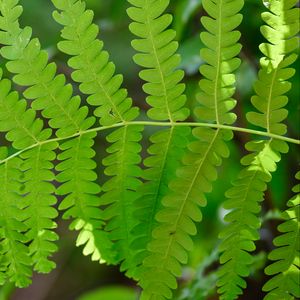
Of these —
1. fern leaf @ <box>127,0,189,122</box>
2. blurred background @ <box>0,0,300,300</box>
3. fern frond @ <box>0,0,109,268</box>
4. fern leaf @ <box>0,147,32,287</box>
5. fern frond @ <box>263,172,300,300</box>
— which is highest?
blurred background @ <box>0,0,300,300</box>

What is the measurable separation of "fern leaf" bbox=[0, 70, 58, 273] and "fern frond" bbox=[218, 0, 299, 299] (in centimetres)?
24

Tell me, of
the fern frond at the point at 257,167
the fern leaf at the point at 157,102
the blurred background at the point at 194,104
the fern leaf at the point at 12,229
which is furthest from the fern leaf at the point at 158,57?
the blurred background at the point at 194,104

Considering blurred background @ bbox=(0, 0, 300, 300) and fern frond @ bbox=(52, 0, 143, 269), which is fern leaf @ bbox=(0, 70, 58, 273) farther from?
blurred background @ bbox=(0, 0, 300, 300)

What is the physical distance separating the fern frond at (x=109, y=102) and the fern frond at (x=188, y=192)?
0.08 m

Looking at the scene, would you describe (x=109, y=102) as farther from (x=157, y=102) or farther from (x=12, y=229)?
(x=12, y=229)

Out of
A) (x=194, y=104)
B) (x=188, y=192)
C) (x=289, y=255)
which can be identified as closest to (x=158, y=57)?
(x=188, y=192)

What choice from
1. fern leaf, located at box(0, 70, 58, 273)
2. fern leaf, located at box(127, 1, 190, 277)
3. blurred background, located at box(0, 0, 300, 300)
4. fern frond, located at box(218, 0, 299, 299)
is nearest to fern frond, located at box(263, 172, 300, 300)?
fern frond, located at box(218, 0, 299, 299)

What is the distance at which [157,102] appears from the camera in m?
0.82

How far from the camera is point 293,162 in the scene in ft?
5.79

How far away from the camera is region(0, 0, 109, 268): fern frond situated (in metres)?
0.80

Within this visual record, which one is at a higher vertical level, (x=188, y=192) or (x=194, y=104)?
(x=194, y=104)

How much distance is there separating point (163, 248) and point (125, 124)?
0.17m

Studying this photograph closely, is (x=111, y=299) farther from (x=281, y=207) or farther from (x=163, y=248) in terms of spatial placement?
(x=163, y=248)

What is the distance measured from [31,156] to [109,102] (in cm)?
13
